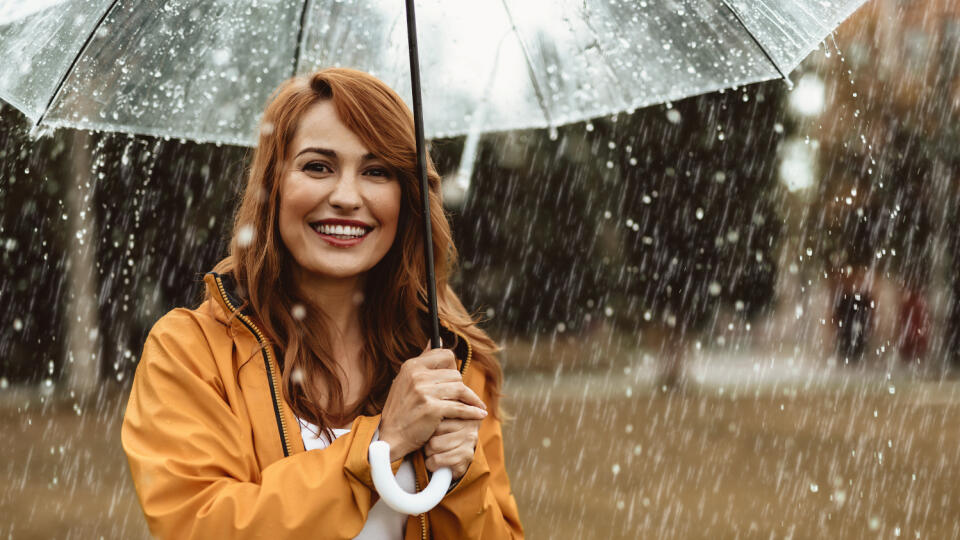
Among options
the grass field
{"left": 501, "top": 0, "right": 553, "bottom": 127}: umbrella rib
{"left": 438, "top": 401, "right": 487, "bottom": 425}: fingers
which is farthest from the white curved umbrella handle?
the grass field

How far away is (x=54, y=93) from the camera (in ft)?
9.54

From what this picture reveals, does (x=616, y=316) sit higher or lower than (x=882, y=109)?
lower

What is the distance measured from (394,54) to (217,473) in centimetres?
175

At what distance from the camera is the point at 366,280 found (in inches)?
104

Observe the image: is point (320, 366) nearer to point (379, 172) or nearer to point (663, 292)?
point (379, 172)

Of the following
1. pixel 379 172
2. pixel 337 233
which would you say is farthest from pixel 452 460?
pixel 379 172

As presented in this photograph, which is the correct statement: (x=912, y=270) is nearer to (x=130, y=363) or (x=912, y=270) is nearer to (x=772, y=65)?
(x=130, y=363)

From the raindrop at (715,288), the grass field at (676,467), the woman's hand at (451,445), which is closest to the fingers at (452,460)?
the woman's hand at (451,445)

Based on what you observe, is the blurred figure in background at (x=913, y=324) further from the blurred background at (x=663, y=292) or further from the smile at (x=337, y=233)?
the smile at (x=337, y=233)

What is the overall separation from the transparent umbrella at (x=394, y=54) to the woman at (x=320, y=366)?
0.70 metres

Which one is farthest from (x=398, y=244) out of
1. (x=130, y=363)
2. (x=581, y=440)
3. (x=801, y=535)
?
(x=130, y=363)

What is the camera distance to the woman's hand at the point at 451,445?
204 centimetres

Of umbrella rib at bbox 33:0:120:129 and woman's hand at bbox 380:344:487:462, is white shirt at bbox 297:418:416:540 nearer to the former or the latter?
woman's hand at bbox 380:344:487:462

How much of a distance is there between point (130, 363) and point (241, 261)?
14.9 meters
